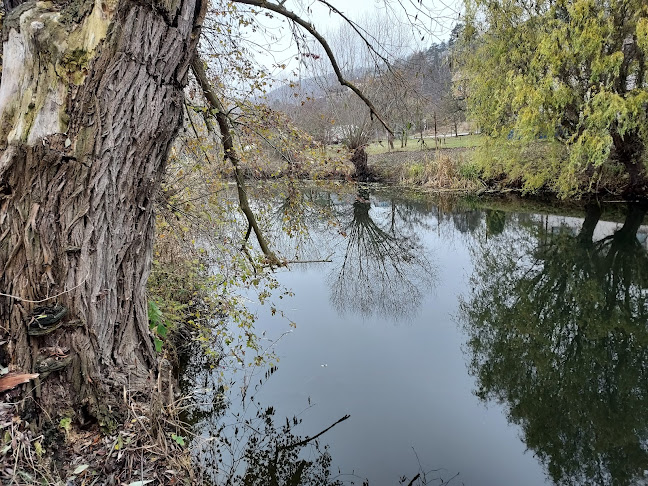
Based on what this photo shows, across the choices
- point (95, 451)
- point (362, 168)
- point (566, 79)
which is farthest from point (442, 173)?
point (95, 451)

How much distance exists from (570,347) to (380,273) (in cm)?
365

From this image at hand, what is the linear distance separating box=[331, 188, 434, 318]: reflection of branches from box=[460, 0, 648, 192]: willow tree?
4.38 metres

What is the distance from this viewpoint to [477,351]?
540 centimetres

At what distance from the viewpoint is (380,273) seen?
845cm

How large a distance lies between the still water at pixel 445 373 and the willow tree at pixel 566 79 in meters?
3.02

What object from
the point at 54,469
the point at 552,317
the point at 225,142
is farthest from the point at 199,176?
the point at 552,317

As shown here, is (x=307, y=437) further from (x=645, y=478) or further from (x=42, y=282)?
(x=42, y=282)

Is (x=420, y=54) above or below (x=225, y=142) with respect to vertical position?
above

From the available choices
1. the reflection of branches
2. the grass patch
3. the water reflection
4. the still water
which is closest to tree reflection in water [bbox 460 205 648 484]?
the still water

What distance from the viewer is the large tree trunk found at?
1.57 meters

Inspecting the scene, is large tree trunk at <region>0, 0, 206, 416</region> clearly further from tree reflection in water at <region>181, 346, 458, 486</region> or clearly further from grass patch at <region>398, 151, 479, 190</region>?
grass patch at <region>398, 151, 479, 190</region>

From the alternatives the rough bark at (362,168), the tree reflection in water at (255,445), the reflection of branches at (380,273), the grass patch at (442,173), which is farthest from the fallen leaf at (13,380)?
the rough bark at (362,168)

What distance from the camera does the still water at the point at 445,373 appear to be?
359 cm

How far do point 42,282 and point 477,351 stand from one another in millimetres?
4906
